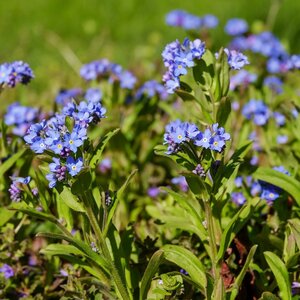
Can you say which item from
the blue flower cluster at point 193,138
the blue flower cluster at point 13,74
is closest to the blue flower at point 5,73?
the blue flower cluster at point 13,74

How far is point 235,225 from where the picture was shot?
2566 millimetres

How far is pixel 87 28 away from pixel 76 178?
446 centimetres

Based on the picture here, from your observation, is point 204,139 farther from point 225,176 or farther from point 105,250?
point 105,250

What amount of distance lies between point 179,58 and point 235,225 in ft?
2.25

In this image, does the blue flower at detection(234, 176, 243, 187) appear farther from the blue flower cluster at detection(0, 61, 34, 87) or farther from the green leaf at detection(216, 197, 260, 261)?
the blue flower cluster at detection(0, 61, 34, 87)

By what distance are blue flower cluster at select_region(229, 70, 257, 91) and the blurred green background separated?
3.75 ft

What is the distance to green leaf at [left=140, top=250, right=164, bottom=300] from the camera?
228 centimetres

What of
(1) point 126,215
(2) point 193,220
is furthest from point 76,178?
(1) point 126,215

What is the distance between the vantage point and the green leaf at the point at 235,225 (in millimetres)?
2420

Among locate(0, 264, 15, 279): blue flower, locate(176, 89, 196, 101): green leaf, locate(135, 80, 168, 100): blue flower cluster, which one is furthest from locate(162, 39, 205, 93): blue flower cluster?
locate(135, 80, 168, 100): blue flower cluster

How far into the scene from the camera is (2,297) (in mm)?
2848

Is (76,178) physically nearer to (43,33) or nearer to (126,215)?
(126,215)

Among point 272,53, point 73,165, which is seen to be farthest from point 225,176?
point 272,53

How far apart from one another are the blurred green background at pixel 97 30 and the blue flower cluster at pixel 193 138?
2979 millimetres
